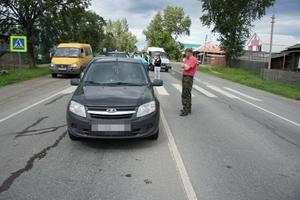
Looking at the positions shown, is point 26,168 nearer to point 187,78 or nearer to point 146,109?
point 146,109

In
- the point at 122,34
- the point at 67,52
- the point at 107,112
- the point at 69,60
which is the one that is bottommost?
the point at 107,112

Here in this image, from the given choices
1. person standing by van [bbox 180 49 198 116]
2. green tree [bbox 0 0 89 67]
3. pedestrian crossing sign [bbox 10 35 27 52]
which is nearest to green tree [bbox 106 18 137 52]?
green tree [bbox 0 0 89 67]

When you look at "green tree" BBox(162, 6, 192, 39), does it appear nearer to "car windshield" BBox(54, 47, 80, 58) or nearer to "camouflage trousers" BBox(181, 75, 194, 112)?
"car windshield" BBox(54, 47, 80, 58)

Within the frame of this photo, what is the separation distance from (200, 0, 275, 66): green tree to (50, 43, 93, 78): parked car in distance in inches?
1140

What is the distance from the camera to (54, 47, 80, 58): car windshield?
22212mm

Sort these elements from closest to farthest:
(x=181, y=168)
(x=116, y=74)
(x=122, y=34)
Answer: (x=181, y=168), (x=116, y=74), (x=122, y=34)

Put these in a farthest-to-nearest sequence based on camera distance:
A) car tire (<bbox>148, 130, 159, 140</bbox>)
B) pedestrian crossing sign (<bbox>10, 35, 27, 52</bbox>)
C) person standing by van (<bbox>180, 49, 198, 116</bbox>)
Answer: pedestrian crossing sign (<bbox>10, 35, 27, 52</bbox>), person standing by van (<bbox>180, 49, 198, 116</bbox>), car tire (<bbox>148, 130, 159, 140</bbox>)

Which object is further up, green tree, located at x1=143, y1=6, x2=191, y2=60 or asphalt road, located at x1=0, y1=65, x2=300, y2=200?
green tree, located at x1=143, y1=6, x2=191, y2=60

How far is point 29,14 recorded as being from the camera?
26.8m

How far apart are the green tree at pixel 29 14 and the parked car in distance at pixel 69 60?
5558mm

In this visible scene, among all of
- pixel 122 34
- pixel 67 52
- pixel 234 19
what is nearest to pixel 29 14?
pixel 67 52

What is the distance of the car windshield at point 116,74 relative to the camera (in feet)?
23.3

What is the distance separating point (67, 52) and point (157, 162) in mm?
18319

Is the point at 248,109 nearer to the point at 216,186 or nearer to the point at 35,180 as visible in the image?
the point at 216,186
